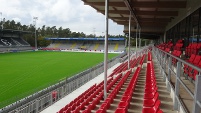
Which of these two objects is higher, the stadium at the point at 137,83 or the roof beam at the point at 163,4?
the roof beam at the point at 163,4

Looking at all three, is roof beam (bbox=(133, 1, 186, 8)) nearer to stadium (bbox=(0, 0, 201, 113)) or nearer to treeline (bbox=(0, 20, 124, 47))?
stadium (bbox=(0, 0, 201, 113))

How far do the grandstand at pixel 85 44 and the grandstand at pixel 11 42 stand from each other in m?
9.60

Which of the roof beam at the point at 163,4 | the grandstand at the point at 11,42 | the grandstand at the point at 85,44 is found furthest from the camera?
the grandstand at the point at 85,44

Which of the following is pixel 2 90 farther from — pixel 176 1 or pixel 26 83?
pixel 176 1

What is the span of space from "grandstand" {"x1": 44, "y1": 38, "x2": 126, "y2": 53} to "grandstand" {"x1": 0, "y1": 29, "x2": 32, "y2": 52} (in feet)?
31.5

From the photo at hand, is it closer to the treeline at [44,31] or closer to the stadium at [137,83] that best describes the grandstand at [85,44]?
the treeline at [44,31]

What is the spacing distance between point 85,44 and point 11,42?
27.6m

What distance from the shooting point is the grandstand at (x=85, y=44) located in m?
70.8

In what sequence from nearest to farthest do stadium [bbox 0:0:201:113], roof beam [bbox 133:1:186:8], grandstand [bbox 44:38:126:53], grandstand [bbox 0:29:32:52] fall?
stadium [bbox 0:0:201:113], roof beam [bbox 133:1:186:8], grandstand [bbox 0:29:32:52], grandstand [bbox 44:38:126:53]

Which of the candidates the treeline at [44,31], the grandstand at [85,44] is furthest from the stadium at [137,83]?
the treeline at [44,31]

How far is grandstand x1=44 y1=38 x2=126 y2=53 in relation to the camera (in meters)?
70.8

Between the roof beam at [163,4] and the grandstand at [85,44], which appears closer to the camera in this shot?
the roof beam at [163,4]

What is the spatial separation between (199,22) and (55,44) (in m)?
74.4

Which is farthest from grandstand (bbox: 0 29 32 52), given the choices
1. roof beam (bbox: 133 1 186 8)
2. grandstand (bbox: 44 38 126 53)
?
roof beam (bbox: 133 1 186 8)
